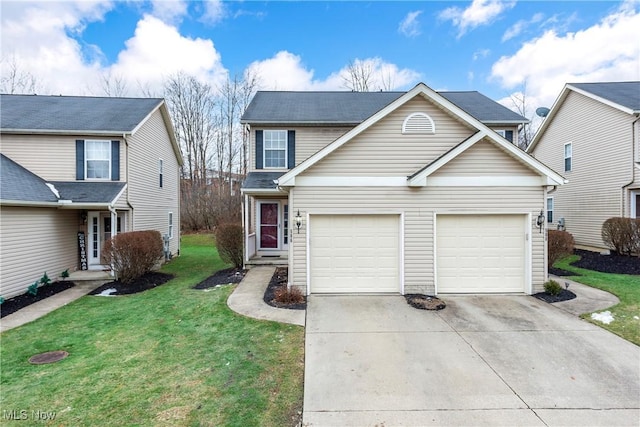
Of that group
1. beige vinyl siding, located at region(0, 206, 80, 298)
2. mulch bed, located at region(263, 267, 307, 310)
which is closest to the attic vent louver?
mulch bed, located at region(263, 267, 307, 310)

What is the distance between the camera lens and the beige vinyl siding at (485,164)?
786 centimetres

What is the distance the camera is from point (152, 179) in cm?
1386

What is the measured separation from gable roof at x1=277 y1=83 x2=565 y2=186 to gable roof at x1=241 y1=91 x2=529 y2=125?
427 cm

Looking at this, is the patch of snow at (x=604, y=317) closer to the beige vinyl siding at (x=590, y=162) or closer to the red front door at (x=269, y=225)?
the beige vinyl siding at (x=590, y=162)

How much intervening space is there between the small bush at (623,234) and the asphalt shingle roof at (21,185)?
66.9 ft

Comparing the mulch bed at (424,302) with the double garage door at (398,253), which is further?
the double garage door at (398,253)

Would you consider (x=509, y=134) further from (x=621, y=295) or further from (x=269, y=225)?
(x=269, y=225)

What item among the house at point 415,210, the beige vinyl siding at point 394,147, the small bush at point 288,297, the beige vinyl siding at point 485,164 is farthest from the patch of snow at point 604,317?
the small bush at point 288,297

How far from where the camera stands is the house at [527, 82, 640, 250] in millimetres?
12555

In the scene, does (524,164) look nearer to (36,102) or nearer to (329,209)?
(329,209)

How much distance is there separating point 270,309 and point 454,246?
500 centimetres

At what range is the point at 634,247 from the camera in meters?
11.6

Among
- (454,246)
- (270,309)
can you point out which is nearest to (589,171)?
(454,246)

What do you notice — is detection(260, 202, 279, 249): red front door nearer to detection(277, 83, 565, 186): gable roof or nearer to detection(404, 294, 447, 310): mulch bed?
detection(277, 83, 565, 186): gable roof
